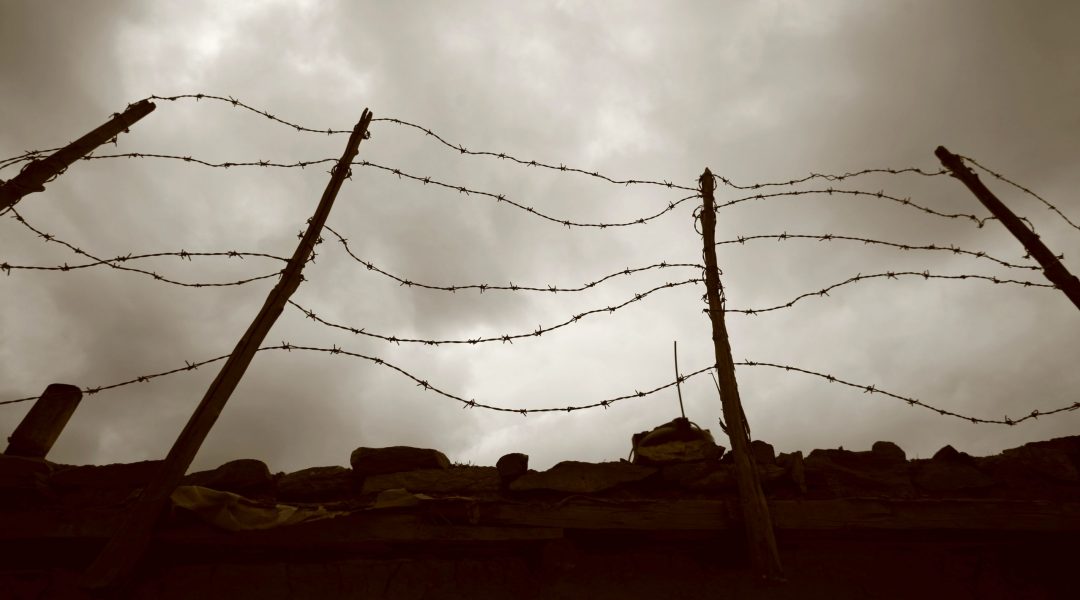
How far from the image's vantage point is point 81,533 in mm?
3561

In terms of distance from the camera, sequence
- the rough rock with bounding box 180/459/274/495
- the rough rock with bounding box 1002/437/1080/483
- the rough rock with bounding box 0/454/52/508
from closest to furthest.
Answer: the rough rock with bounding box 0/454/52/508 < the rough rock with bounding box 180/459/274/495 < the rough rock with bounding box 1002/437/1080/483

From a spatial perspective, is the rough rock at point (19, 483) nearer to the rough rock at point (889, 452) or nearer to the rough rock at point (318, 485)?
the rough rock at point (318, 485)

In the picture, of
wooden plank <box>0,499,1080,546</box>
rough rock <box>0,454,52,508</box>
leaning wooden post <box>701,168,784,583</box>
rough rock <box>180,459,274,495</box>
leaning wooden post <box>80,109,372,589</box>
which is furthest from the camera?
rough rock <box>180,459,274,495</box>

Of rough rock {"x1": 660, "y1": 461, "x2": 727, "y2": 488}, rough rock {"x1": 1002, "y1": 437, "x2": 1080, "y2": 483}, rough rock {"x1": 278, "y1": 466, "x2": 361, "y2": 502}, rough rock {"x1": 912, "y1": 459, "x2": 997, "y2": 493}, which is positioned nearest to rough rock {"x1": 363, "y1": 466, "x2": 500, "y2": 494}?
rough rock {"x1": 278, "y1": 466, "x2": 361, "y2": 502}

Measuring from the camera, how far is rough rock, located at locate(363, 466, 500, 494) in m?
3.89

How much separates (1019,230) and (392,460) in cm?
504

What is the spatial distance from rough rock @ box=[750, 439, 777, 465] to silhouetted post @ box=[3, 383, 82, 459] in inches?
200

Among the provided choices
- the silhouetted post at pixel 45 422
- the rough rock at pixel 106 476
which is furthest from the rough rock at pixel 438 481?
the silhouetted post at pixel 45 422

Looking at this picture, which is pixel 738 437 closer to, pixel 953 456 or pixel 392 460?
pixel 953 456

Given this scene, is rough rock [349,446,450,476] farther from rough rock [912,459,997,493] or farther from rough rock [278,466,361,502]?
rough rock [912,459,997,493]

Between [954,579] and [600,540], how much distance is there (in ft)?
7.95

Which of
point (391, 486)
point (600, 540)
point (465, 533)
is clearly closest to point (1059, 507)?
point (600, 540)

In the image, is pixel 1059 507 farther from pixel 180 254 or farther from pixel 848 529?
pixel 180 254

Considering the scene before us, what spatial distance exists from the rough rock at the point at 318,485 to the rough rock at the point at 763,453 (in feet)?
9.29
